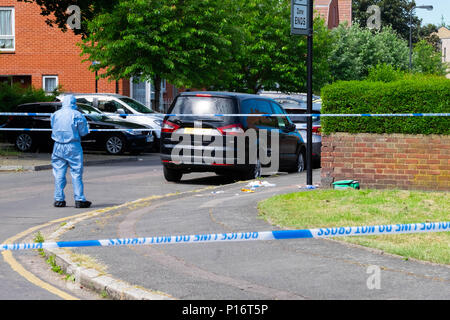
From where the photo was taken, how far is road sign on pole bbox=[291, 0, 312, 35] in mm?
12609

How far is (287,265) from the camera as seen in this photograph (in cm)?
685

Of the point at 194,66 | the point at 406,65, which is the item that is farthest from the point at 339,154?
the point at 406,65

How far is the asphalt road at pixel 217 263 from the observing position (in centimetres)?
599

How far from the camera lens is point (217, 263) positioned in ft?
22.8

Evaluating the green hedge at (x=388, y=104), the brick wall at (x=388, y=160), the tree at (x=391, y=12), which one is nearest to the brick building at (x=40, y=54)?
the green hedge at (x=388, y=104)

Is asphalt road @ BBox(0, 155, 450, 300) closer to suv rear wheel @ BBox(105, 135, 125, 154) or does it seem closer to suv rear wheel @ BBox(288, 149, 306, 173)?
suv rear wheel @ BBox(288, 149, 306, 173)

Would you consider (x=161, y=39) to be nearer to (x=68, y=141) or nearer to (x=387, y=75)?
(x=387, y=75)

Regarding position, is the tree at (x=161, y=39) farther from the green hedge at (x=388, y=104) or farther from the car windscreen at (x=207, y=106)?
the green hedge at (x=388, y=104)

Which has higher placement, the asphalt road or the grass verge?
the grass verge

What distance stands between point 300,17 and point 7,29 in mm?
25532

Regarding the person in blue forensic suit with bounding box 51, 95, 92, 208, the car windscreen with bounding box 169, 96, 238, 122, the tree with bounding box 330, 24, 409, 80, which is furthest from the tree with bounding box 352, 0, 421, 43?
the person in blue forensic suit with bounding box 51, 95, 92, 208

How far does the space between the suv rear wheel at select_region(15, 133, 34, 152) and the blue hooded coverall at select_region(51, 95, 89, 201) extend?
12.0m

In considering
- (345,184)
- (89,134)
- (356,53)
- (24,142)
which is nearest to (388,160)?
(345,184)

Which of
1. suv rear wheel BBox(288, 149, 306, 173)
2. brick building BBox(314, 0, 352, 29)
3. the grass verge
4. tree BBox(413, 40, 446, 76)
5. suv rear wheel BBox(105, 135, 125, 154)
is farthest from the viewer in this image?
brick building BBox(314, 0, 352, 29)
